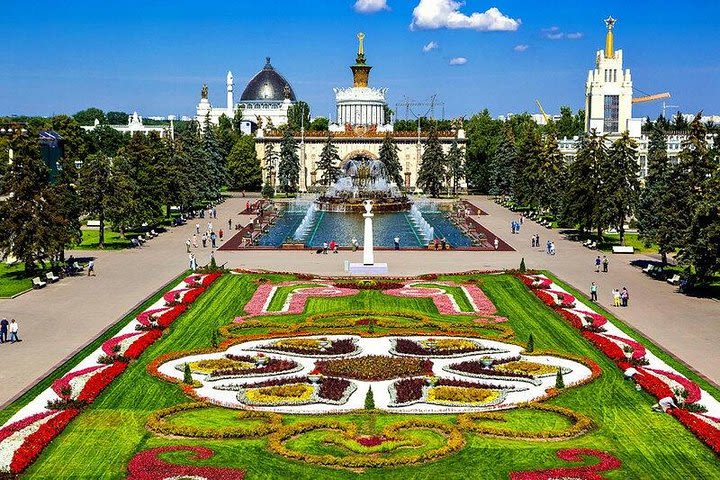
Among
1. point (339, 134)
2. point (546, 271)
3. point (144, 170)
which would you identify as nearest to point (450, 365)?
point (546, 271)

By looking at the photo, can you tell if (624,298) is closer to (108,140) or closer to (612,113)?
(612,113)

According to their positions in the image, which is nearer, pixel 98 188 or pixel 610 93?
pixel 98 188

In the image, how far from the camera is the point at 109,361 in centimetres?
2764

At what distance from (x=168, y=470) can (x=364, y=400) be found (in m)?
6.23

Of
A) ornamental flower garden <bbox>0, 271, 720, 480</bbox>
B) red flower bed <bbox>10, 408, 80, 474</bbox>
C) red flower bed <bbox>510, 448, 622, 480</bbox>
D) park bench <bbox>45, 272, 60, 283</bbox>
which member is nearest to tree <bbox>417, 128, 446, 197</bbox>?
park bench <bbox>45, 272, 60, 283</bbox>

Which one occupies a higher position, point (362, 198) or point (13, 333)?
point (362, 198)

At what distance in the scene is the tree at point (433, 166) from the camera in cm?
10250

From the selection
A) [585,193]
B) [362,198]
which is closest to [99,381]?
[585,193]

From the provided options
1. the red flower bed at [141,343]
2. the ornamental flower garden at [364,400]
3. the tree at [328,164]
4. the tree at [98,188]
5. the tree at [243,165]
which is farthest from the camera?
the tree at [328,164]

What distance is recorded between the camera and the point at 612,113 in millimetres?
91750

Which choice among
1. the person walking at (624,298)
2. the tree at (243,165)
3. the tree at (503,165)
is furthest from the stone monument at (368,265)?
the tree at (243,165)

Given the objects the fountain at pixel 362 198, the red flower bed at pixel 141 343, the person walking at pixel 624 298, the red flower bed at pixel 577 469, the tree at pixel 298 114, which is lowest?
the red flower bed at pixel 577 469

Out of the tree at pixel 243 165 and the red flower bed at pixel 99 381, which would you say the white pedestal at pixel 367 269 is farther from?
the tree at pixel 243 165

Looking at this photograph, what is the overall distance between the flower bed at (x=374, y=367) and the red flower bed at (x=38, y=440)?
7307 mm
